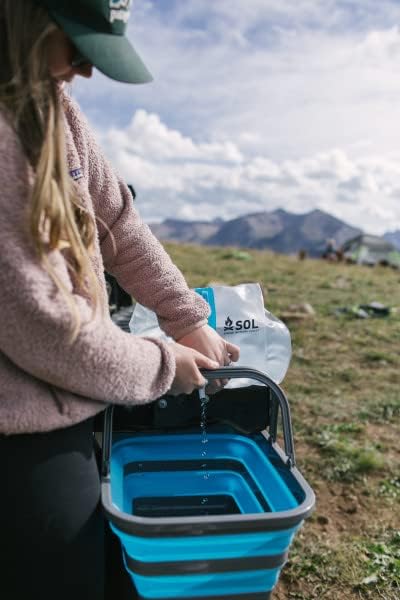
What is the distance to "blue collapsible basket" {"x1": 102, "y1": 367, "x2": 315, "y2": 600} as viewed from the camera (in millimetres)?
1190

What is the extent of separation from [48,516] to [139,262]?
2.20 feet

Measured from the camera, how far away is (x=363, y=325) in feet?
23.4

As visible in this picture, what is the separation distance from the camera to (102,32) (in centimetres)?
115

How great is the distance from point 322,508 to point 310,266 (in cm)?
1000

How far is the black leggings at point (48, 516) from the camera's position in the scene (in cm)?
120

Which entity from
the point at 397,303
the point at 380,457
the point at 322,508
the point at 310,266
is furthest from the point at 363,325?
the point at 310,266

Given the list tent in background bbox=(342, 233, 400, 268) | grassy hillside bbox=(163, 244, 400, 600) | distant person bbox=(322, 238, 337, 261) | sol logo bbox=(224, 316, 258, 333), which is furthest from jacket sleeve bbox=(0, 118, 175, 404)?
tent in background bbox=(342, 233, 400, 268)

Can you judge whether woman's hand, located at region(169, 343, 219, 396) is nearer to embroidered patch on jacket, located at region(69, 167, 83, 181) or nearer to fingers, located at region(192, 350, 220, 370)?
fingers, located at region(192, 350, 220, 370)

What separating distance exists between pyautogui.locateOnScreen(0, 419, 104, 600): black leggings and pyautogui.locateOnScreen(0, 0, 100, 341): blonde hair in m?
0.27

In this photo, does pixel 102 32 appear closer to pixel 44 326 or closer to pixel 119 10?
pixel 119 10

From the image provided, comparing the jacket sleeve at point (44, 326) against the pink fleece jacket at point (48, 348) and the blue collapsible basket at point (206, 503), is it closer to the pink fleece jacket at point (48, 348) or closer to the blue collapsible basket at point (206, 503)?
the pink fleece jacket at point (48, 348)

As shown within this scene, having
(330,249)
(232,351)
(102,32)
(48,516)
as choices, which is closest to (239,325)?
(232,351)

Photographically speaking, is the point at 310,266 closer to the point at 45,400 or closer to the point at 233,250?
the point at 233,250

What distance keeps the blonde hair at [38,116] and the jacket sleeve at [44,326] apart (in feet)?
0.06
